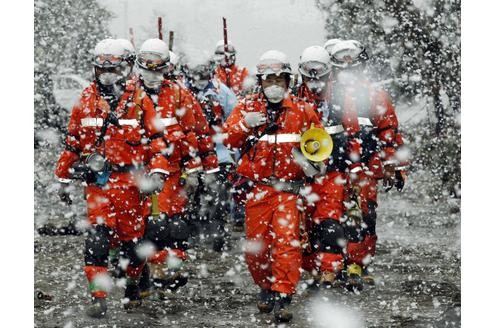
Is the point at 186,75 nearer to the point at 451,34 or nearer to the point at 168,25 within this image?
the point at 168,25

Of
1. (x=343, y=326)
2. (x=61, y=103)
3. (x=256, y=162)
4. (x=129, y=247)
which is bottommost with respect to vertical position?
(x=343, y=326)

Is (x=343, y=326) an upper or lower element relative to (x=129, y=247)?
lower

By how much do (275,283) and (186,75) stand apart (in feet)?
11.0

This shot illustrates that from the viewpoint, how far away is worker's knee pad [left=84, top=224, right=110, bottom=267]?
5.74 m

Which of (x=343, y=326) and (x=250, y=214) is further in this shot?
(x=250, y=214)

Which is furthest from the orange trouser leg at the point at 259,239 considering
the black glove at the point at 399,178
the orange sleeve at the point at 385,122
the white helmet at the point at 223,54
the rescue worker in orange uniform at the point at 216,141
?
the white helmet at the point at 223,54

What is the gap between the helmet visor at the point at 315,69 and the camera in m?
6.46

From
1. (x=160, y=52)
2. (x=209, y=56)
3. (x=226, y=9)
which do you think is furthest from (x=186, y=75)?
(x=160, y=52)

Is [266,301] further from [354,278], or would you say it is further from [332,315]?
[354,278]

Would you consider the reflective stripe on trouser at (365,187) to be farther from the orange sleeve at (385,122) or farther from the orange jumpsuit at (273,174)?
the orange jumpsuit at (273,174)

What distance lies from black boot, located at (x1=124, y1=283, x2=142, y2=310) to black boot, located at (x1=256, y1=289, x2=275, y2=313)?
0.94m

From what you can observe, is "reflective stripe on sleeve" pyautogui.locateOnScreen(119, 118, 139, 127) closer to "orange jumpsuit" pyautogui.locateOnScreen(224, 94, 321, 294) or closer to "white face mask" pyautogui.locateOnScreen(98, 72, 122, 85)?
"white face mask" pyautogui.locateOnScreen(98, 72, 122, 85)

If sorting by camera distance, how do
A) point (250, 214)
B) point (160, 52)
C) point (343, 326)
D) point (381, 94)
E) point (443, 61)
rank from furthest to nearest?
point (443, 61)
point (381, 94)
point (160, 52)
point (250, 214)
point (343, 326)

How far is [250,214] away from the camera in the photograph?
5879 mm
